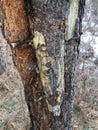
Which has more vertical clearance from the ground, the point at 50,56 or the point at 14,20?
the point at 14,20

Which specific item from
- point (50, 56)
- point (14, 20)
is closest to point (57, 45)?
point (50, 56)

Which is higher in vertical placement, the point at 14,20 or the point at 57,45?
the point at 14,20

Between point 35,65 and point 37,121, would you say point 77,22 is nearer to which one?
point 35,65

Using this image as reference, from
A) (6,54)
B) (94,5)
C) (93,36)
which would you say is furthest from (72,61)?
(94,5)

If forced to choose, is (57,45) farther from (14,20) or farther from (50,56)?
(14,20)

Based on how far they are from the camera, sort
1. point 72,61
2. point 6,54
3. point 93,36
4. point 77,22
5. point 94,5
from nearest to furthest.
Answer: point 77,22, point 72,61, point 6,54, point 93,36, point 94,5
